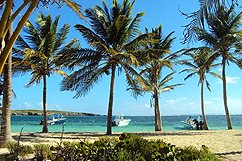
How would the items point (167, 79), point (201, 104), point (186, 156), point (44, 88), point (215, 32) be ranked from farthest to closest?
1. point (201, 104)
2. point (167, 79)
3. point (215, 32)
4. point (44, 88)
5. point (186, 156)

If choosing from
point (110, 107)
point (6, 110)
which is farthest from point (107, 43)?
point (6, 110)

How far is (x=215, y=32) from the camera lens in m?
15.4

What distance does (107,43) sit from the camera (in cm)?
1330

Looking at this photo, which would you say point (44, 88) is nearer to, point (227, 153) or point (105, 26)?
point (105, 26)

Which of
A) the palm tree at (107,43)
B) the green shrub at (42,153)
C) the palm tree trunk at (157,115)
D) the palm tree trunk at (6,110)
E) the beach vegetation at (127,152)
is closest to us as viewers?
the beach vegetation at (127,152)

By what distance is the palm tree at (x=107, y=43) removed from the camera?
1238 centimetres

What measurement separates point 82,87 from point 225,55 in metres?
10.9

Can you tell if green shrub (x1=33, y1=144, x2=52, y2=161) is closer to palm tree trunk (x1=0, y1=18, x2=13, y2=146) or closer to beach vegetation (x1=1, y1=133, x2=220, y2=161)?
beach vegetation (x1=1, y1=133, x2=220, y2=161)

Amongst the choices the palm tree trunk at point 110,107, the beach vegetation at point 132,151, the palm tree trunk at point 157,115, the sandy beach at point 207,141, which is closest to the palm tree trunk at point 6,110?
the sandy beach at point 207,141

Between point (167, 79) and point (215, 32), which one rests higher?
point (215, 32)

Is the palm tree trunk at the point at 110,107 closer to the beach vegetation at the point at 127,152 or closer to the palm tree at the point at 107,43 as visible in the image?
the palm tree at the point at 107,43

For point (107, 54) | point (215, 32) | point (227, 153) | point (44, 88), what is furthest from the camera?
point (215, 32)

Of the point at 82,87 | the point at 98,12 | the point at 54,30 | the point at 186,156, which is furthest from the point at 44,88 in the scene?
the point at 186,156

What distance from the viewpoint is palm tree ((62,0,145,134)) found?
12383mm
